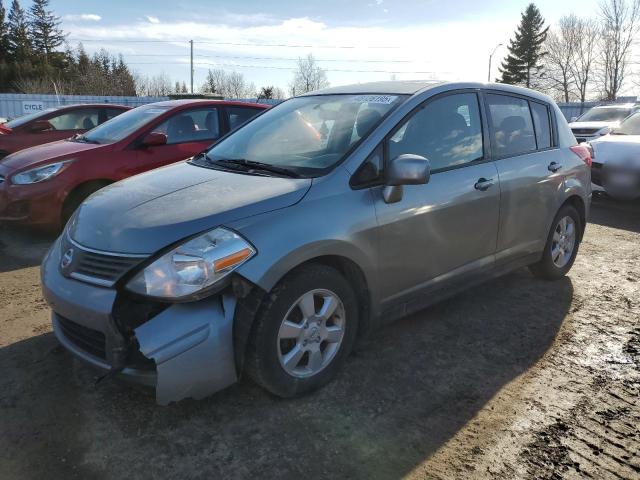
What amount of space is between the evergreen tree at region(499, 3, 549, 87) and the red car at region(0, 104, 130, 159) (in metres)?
56.2

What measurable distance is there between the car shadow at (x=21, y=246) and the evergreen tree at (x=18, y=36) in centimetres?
5394

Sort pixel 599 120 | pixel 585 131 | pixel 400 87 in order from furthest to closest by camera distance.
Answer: pixel 599 120
pixel 585 131
pixel 400 87

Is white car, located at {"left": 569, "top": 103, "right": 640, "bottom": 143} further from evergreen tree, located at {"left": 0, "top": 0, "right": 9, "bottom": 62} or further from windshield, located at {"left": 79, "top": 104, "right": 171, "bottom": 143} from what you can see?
evergreen tree, located at {"left": 0, "top": 0, "right": 9, "bottom": 62}

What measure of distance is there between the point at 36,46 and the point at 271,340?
6903 cm

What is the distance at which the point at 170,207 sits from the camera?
107 inches

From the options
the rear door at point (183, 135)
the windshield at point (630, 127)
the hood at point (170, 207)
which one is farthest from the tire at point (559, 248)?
the windshield at point (630, 127)

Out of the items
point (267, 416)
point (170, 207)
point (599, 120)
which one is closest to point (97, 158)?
point (170, 207)

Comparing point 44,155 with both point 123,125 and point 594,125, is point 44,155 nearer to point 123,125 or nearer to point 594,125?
point 123,125

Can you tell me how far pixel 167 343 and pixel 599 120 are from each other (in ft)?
47.9

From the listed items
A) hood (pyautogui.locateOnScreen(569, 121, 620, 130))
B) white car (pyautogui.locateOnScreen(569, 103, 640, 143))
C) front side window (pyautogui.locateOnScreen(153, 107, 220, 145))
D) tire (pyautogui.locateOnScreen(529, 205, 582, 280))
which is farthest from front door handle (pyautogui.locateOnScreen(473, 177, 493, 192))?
hood (pyautogui.locateOnScreen(569, 121, 620, 130))

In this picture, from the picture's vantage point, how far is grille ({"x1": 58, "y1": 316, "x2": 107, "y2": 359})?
250 centimetres

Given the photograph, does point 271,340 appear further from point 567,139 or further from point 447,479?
point 567,139

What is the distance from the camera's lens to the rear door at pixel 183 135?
6.02 m

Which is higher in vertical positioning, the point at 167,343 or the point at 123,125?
the point at 123,125
